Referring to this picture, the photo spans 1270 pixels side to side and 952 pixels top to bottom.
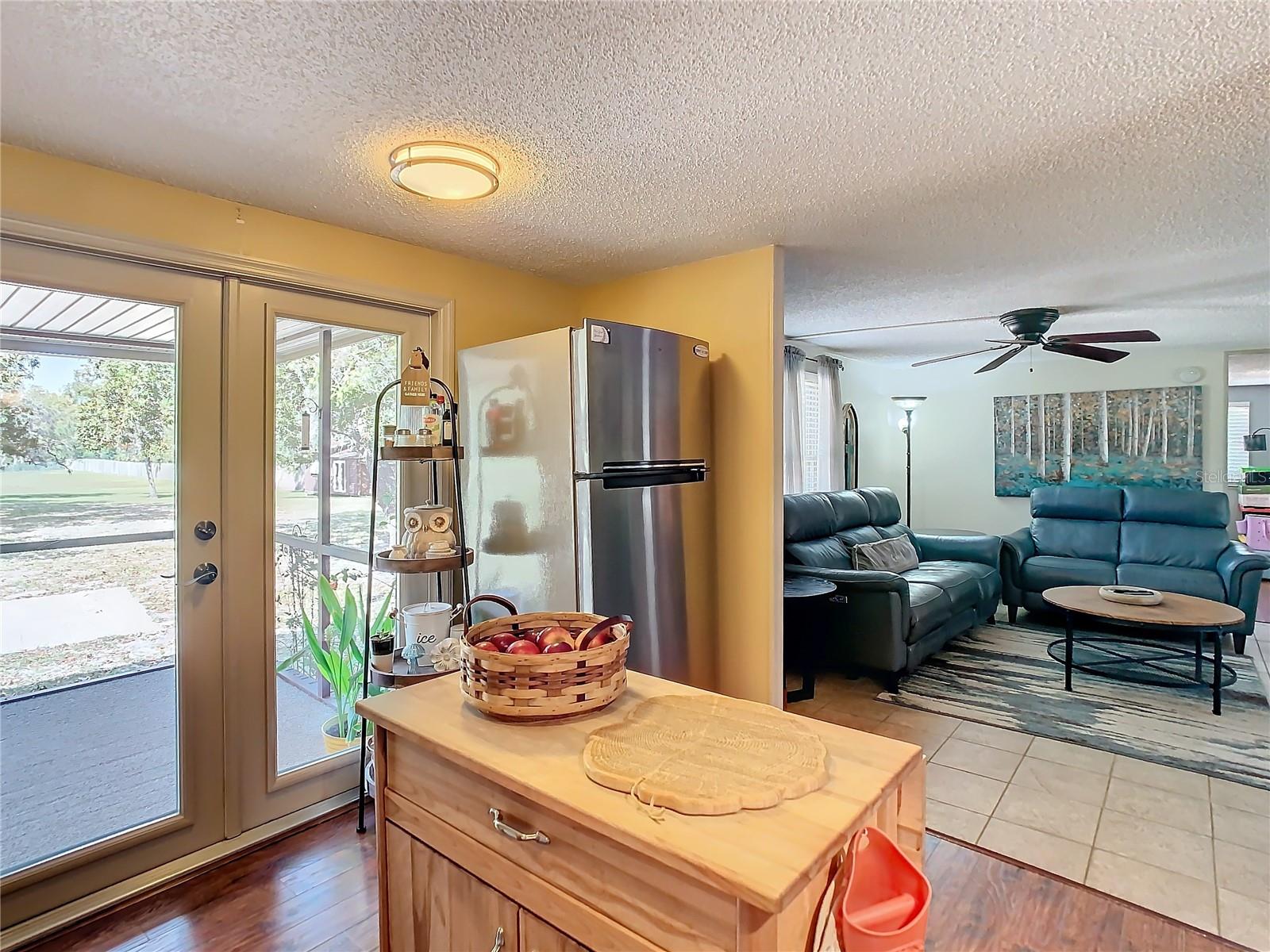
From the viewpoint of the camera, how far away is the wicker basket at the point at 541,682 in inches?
46.4

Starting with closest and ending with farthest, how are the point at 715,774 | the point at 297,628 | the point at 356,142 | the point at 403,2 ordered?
the point at 715,774 → the point at 403,2 → the point at 356,142 → the point at 297,628

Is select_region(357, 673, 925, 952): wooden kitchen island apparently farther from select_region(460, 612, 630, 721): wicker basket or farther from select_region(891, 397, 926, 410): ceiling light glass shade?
select_region(891, 397, 926, 410): ceiling light glass shade

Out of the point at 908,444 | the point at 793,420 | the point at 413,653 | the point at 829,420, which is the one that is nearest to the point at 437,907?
the point at 413,653

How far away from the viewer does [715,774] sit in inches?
39.2

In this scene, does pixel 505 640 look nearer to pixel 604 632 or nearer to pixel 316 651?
pixel 604 632

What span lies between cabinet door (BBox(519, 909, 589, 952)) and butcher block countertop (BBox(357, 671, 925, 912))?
0.66ft

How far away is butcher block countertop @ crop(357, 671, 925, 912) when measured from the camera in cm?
80

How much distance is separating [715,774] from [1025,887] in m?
1.68

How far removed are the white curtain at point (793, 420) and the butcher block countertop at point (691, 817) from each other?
3.91 m

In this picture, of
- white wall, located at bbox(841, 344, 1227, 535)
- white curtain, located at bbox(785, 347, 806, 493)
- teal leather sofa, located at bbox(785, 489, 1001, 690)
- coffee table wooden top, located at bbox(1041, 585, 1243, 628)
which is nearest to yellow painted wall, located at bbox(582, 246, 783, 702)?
teal leather sofa, located at bbox(785, 489, 1001, 690)

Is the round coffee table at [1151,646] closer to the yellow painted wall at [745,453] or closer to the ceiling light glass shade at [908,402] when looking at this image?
the yellow painted wall at [745,453]

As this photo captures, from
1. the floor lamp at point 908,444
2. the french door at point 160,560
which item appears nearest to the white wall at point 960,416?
the floor lamp at point 908,444

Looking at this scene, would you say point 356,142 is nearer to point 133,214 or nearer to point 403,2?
point 403,2

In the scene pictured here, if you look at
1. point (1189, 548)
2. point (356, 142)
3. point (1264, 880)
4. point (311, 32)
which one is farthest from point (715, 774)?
point (1189, 548)
